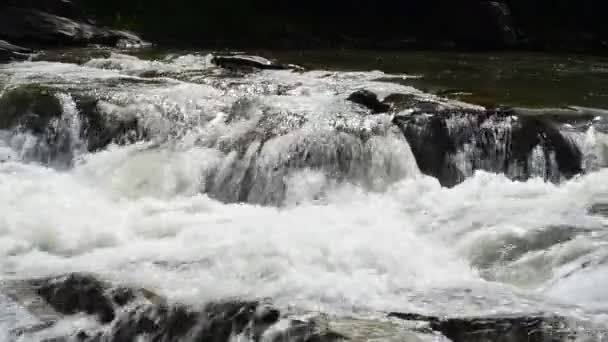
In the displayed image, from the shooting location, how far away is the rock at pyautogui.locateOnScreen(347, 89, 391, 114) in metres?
12.5

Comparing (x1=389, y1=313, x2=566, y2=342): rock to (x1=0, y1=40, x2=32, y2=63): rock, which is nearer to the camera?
(x1=389, y1=313, x2=566, y2=342): rock

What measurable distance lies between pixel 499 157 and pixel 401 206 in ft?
7.58

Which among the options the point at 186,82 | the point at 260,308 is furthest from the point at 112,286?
the point at 186,82

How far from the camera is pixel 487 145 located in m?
11.8

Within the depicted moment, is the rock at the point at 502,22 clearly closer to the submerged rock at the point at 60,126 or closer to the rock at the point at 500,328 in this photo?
the submerged rock at the point at 60,126

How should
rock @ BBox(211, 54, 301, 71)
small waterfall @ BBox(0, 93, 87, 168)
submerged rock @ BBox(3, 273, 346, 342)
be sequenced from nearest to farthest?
submerged rock @ BBox(3, 273, 346, 342) → small waterfall @ BBox(0, 93, 87, 168) → rock @ BBox(211, 54, 301, 71)

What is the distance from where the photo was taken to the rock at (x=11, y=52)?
17906mm

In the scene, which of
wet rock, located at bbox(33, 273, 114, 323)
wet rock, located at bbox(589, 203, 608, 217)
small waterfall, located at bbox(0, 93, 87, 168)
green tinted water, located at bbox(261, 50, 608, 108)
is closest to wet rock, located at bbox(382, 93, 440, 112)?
green tinted water, located at bbox(261, 50, 608, 108)

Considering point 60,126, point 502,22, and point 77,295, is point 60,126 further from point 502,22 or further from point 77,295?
point 502,22

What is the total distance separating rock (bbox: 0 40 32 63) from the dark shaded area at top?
605 centimetres

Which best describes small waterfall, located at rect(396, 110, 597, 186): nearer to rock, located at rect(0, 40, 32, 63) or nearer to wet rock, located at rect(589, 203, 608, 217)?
wet rock, located at rect(589, 203, 608, 217)

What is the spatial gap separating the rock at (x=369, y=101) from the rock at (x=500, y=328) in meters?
6.48

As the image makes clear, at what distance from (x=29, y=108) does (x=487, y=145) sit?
7671 mm

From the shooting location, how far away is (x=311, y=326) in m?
6.12
